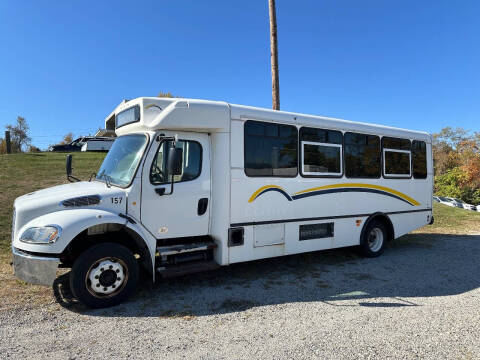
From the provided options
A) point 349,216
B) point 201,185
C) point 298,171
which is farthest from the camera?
point 349,216

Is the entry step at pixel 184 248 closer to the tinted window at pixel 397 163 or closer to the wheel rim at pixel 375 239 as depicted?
the wheel rim at pixel 375 239

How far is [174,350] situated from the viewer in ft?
11.3

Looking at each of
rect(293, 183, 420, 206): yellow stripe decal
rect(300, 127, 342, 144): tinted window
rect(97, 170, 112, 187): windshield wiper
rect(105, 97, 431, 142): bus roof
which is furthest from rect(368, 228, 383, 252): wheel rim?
rect(97, 170, 112, 187): windshield wiper

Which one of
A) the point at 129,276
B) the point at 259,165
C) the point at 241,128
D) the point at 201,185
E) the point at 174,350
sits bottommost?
the point at 174,350

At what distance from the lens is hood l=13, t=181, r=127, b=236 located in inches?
167

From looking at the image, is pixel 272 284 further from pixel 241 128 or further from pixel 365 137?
pixel 365 137

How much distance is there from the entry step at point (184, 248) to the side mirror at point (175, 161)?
1.19 m

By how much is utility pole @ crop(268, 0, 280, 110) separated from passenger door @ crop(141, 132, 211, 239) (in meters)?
6.64

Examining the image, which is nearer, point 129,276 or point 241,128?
point 129,276

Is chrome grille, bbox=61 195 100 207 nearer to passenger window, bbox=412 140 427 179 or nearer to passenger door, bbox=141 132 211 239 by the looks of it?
passenger door, bbox=141 132 211 239

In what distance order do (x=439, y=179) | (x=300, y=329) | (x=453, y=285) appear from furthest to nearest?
(x=439, y=179) → (x=453, y=285) → (x=300, y=329)

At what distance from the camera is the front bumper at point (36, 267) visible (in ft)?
13.3

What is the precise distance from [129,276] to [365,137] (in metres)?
5.82

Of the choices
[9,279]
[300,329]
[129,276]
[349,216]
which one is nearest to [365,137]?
[349,216]
